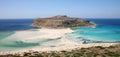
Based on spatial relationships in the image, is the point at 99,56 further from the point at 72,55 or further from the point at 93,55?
the point at 72,55

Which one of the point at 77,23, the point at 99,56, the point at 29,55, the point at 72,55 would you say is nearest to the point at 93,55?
the point at 99,56

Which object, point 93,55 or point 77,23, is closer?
point 93,55

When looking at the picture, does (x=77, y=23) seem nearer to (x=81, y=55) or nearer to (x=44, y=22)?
(x=44, y=22)

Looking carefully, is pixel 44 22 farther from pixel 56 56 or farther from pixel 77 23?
pixel 56 56

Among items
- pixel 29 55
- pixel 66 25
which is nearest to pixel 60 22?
pixel 66 25

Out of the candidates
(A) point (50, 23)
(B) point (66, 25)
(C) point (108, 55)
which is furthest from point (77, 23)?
(C) point (108, 55)

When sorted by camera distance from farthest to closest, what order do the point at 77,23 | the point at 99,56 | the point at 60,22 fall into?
the point at 77,23 < the point at 60,22 < the point at 99,56

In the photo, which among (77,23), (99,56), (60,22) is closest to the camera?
(99,56)

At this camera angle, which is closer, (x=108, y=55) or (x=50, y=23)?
(x=108, y=55)
